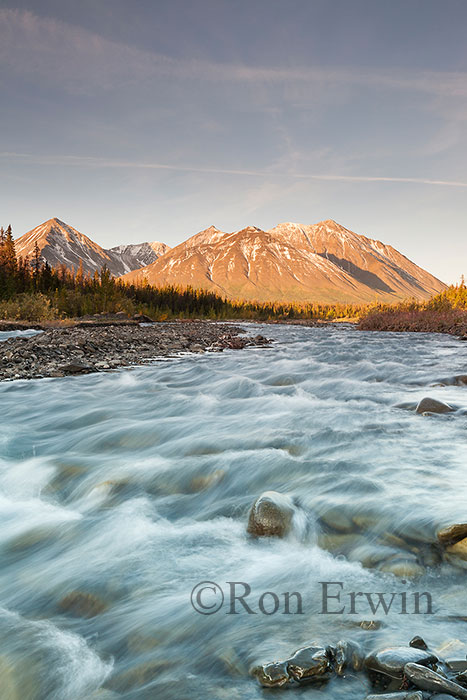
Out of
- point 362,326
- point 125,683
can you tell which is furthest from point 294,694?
point 362,326

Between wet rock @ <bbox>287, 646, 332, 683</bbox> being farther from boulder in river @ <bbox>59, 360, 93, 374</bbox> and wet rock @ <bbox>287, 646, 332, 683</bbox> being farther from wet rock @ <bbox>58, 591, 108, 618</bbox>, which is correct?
boulder in river @ <bbox>59, 360, 93, 374</bbox>

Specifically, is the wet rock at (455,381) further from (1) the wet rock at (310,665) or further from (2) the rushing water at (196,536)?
(1) the wet rock at (310,665)

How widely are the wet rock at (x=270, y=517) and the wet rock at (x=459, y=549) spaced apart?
1.46 meters

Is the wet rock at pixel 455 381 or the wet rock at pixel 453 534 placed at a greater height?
the wet rock at pixel 455 381

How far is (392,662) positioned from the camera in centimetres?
243

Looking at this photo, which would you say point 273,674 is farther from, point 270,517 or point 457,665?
point 270,517

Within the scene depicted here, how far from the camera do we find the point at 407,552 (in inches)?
155

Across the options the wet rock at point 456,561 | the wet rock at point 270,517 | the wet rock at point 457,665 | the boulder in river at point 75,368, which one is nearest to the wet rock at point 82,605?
the wet rock at point 270,517

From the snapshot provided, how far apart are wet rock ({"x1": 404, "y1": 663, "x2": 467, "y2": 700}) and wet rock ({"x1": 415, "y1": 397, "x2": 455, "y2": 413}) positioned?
757 cm

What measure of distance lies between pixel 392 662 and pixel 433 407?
25.1ft

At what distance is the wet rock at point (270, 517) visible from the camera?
14.1 ft

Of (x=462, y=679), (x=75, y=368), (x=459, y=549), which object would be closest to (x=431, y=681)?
(x=462, y=679)

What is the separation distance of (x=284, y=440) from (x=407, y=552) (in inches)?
148

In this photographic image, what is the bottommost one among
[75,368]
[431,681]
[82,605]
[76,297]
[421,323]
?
[82,605]
